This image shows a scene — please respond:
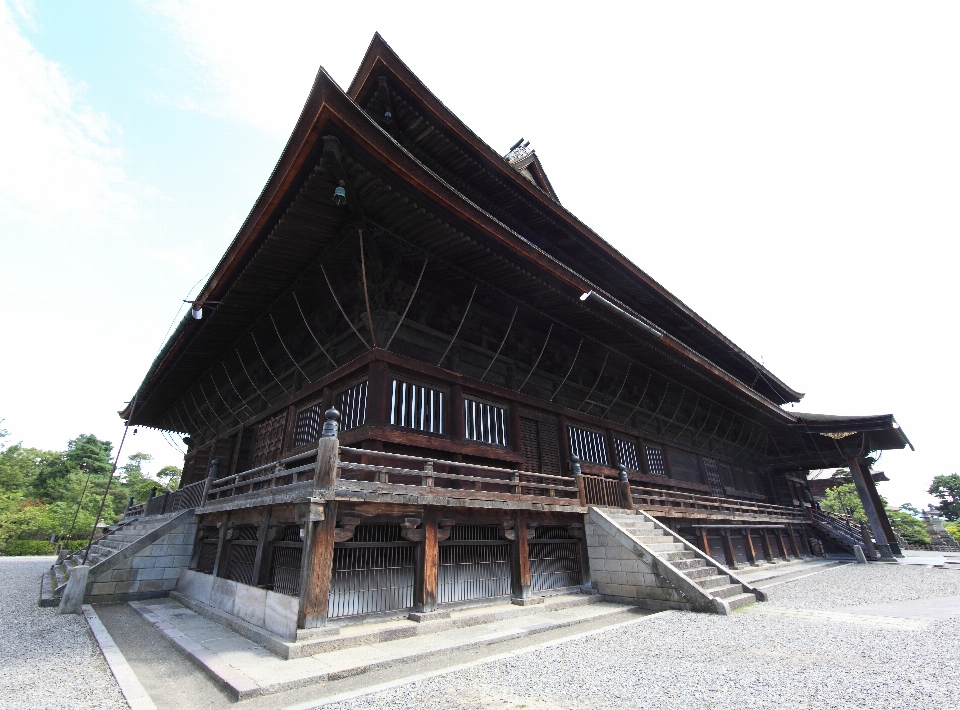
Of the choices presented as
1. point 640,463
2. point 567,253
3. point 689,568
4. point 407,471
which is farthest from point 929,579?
point 407,471

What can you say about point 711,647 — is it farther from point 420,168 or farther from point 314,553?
point 420,168

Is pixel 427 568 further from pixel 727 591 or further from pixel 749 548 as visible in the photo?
pixel 749 548

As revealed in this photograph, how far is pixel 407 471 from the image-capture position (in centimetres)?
717

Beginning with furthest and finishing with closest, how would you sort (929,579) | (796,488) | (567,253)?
(796,488), (567,253), (929,579)

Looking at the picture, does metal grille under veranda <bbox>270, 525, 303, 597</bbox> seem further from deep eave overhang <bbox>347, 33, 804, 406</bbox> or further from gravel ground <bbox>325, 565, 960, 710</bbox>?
deep eave overhang <bbox>347, 33, 804, 406</bbox>

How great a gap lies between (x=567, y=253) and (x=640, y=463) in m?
7.90

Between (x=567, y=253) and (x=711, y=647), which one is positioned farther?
(x=567, y=253)

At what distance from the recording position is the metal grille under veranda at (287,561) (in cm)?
784

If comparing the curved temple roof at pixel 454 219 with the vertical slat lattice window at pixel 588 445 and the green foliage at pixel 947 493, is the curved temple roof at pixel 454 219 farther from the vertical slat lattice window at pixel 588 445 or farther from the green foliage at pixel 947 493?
the green foliage at pixel 947 493

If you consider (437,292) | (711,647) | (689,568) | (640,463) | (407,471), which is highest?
(437,292)

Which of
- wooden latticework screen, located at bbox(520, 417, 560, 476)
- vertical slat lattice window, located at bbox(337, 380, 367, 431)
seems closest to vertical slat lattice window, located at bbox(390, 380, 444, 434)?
vertical slat lattice window, located at bbox(337, 380, 367, 431)

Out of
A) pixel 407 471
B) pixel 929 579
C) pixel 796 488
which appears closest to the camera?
pixel 407 471

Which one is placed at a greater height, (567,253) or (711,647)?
(567,253)

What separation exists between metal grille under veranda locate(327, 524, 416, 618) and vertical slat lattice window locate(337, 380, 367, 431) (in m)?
2.22
